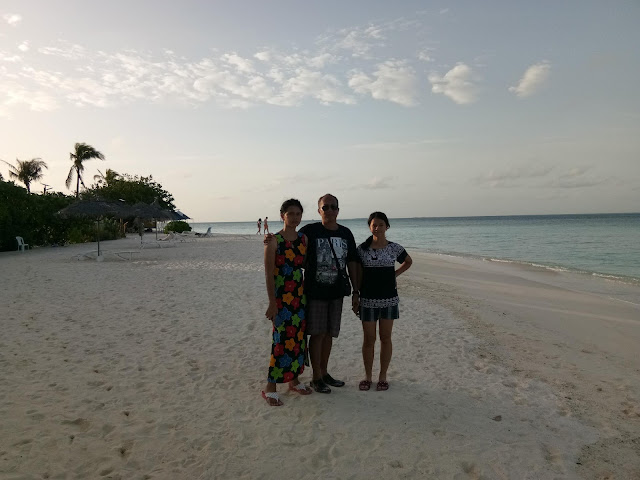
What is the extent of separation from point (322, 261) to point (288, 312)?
1.73 feet

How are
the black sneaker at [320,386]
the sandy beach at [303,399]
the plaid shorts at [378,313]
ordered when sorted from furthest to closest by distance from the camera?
the black sneaker at [320,386]
the plaid shorts at [378,313]
the sandy beach at [303,399]

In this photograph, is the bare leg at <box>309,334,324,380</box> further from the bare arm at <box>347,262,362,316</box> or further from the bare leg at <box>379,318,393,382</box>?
the bare leg at <box>379,318,393,382</box>

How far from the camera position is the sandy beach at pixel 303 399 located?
288 centimetres

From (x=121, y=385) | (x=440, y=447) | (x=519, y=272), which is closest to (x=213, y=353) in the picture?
(x=121, y=385)

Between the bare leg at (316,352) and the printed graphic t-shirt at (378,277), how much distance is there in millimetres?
Answer: 533

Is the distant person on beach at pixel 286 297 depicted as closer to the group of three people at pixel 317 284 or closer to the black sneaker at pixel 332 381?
the group of three people at pixel 317 284

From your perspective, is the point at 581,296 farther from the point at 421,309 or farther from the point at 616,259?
the point at 616,259

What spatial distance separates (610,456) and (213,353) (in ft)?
13.2

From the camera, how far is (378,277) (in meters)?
3.81

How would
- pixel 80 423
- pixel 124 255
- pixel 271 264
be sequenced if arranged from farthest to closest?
pixel 124 255 → pixel 271 264 → pixel 80 423

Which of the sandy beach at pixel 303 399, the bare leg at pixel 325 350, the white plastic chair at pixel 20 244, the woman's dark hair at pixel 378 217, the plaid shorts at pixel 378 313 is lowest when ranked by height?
the sandy beach at pixel 303 399

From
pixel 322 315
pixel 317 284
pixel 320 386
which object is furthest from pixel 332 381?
pixel 317 284

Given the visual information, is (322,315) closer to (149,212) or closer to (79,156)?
(149,212)

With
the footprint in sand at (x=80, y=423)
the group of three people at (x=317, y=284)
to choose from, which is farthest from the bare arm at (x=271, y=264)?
the footprint in sand at (x=80, y=423)
